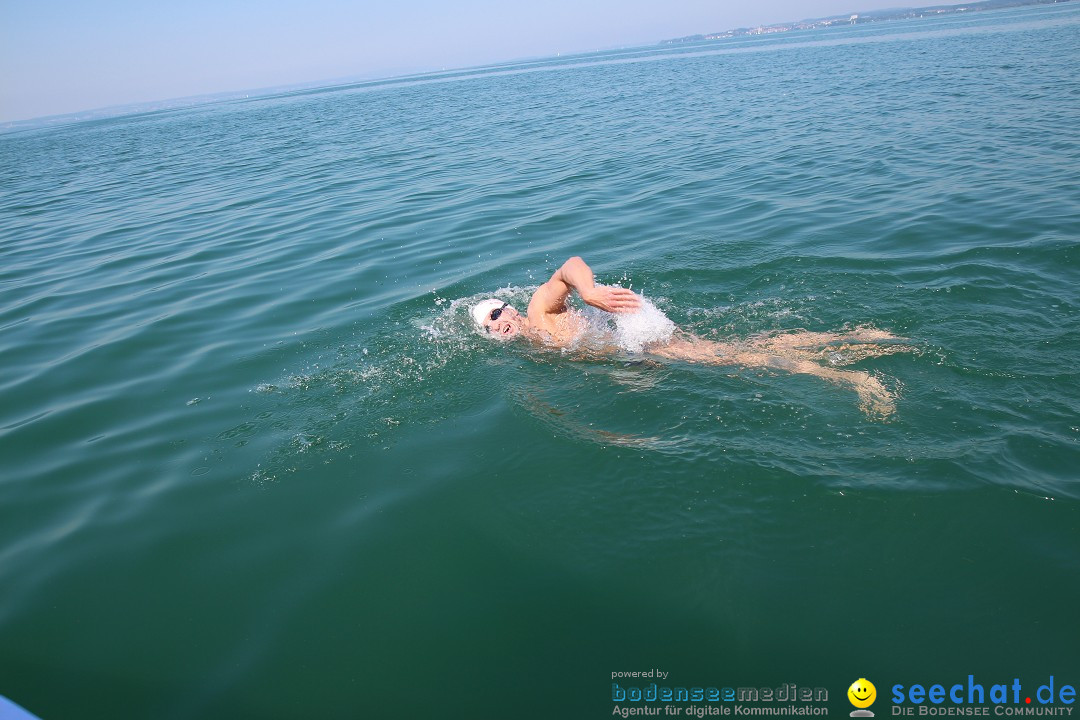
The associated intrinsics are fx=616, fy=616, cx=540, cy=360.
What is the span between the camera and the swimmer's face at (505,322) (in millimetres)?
7688

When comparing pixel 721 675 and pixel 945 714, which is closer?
pixel 945 714

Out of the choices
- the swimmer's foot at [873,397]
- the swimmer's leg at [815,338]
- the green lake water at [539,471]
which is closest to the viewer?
the green lake water at [539,471]

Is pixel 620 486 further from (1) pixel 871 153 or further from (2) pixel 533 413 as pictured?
(1) pixel 871 153

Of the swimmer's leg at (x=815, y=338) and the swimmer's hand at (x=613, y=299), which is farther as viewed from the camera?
the swimmer's leg at (x=815, y=338)

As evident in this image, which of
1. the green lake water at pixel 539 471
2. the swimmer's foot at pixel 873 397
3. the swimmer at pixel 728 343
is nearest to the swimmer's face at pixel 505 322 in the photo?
the swimmer at pixel 728 343

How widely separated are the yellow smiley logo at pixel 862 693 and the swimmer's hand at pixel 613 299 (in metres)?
3.26

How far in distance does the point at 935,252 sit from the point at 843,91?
21.0 m

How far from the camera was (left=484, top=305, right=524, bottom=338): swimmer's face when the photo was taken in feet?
25.2

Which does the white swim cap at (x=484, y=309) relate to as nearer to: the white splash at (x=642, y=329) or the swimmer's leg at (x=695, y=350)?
the white splash at (x=642, y=329)

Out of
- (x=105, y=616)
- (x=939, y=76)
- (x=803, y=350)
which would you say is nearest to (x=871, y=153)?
(x=803, y=350)

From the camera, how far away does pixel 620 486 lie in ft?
17.0

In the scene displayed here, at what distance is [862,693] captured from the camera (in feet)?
11.3

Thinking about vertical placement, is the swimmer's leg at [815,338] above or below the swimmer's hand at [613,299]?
below

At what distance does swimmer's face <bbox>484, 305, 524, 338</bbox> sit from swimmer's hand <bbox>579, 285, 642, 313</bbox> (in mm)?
2136
